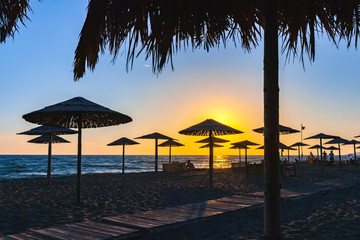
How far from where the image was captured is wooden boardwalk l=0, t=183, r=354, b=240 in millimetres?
4340

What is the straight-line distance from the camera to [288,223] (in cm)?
590

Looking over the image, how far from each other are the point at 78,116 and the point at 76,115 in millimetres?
66

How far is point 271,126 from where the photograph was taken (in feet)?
11.2

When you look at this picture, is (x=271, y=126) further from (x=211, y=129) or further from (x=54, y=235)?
(x=211, y=129)

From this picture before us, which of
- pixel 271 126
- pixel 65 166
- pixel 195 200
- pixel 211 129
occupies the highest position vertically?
pixel 211 129

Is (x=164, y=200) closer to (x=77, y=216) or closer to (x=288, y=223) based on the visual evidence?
(x=77, y=216)

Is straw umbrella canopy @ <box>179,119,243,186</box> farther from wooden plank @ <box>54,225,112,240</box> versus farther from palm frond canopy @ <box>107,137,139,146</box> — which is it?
palm frond canopy @ <box>107,137,139,146</box>

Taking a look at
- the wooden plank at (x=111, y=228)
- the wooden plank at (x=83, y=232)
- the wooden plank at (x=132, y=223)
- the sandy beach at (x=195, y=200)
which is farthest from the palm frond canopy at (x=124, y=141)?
the wooden plank at (x=83, y=232)

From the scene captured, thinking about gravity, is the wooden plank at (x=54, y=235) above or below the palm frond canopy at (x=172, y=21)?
below

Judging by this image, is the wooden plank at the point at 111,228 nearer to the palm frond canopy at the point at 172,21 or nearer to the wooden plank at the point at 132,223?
the wooden plank at the point at 132,223

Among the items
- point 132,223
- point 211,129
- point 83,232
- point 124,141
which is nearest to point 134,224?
point 132,223

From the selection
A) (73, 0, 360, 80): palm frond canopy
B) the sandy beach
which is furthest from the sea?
(73, 0, 360, 80): palm frond canopy

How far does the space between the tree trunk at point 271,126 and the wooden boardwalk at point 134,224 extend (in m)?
2.04

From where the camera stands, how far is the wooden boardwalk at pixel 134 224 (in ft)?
14.2
